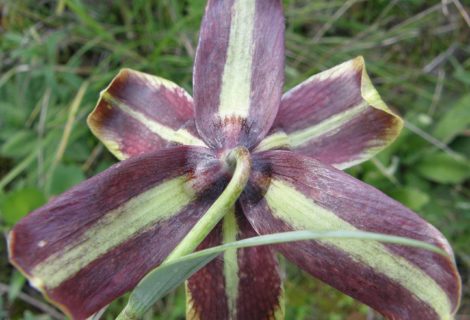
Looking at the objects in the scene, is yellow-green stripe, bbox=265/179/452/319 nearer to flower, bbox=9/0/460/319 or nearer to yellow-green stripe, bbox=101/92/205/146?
flower, bbox=9/0/460/319

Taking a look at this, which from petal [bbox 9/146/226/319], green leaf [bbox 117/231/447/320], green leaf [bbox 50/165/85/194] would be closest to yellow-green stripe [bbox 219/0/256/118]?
petal [bbox 9/146/226/319]

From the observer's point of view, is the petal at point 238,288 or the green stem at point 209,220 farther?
the petal at point 238,288

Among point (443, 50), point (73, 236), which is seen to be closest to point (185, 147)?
point (73, 236)

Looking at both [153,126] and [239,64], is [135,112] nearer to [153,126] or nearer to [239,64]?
[153,126]

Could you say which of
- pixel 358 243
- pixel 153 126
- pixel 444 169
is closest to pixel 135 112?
pixel 153 126

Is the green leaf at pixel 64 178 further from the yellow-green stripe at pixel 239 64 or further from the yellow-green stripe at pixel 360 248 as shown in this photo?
the yellow-green stripe at pixel 360 248

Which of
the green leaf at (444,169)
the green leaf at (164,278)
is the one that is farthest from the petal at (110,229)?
the green leaf at (444,169)
